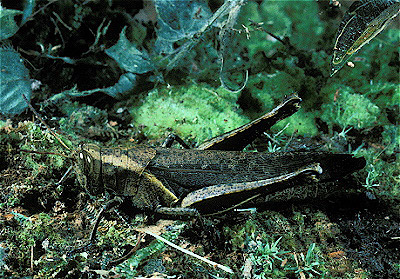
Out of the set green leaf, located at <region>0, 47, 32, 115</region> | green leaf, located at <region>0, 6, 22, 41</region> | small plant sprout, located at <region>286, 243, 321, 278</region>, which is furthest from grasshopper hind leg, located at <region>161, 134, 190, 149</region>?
green leaf, located at <region>0, 6, 22, 41</region>

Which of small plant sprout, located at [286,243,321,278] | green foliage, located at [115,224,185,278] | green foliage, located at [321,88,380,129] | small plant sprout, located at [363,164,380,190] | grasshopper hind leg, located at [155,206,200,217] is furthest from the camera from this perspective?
green foliage, located at [321,88,380,129]

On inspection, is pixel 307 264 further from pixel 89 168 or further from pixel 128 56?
pixel 128 56

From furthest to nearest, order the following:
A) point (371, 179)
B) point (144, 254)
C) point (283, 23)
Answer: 1. point (283, 23)
2. point (371, 179)
3. point (144, 254)

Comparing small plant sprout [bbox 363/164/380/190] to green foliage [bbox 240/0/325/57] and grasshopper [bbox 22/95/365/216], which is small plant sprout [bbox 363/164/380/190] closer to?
grasshopper [bbox 22/95/365/216]

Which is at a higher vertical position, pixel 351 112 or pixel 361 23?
pixel 361 23

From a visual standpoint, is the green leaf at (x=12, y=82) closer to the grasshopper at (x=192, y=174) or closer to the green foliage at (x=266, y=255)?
the grasshopper at (x=192, y=174)

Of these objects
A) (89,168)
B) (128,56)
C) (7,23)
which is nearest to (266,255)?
(89,168)
